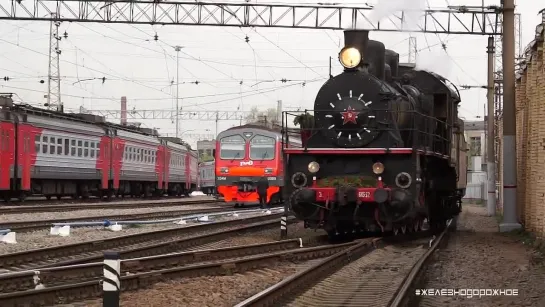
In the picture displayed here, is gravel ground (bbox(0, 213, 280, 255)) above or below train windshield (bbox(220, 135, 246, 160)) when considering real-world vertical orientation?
below

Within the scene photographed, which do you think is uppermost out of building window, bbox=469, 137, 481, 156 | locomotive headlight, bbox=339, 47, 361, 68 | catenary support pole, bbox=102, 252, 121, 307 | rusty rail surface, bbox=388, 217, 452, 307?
building window, bbox=469, 137, 481, 156

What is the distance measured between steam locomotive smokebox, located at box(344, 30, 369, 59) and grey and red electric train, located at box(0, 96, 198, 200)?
564 inches

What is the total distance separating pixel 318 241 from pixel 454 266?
4093mm

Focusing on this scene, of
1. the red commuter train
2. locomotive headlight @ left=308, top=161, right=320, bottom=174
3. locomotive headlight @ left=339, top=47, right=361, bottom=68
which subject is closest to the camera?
locomotive headlight @ left=308, top=161, right=320, bottom=174

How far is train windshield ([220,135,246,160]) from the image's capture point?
2655 cm

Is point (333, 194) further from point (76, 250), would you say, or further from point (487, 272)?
point (76, 250)

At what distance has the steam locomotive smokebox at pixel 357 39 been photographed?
14242mm

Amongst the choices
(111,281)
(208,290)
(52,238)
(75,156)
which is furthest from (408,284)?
(75,156)

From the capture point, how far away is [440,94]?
1647cm

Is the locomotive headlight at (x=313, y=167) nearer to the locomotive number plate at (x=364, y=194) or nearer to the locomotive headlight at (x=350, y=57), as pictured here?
the locomotive number plate at (x=364, y=194)

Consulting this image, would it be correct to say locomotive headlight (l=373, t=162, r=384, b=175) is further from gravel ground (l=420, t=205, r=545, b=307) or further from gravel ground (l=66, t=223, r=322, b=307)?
gravel ground (l=66, t=223, r=322, b=307)

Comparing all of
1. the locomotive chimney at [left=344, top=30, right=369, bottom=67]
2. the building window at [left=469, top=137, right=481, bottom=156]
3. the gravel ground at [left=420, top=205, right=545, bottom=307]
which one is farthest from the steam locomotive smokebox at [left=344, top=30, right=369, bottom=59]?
the building window at [left=469, top=137, right=481, bottom=156]

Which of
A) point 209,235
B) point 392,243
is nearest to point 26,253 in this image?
point 209,235

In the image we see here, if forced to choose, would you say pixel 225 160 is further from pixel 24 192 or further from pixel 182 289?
pixel 182 289
